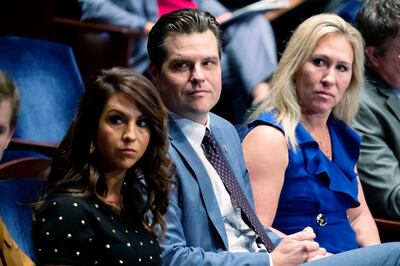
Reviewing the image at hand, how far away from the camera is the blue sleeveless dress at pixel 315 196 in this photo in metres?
2.53

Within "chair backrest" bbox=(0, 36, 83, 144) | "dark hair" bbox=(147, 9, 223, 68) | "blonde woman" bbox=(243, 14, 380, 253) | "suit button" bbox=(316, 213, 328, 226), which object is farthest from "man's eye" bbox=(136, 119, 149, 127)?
"chair backrest" bbox=(0, 36, 83, 144)

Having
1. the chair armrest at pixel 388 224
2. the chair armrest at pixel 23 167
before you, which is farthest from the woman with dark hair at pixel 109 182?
the chair armrest at pixel 388 224

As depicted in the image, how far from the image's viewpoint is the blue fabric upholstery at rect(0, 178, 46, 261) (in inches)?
80.4

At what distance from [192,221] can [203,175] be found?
0.39 ft

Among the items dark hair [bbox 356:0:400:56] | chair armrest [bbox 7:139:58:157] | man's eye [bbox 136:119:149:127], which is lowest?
chair armrest [bbox 7:139:58:157]

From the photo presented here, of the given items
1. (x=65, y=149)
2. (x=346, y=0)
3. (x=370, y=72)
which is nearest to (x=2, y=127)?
(x=65, y=149)

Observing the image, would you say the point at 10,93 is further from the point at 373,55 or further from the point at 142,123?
the point at 373,55

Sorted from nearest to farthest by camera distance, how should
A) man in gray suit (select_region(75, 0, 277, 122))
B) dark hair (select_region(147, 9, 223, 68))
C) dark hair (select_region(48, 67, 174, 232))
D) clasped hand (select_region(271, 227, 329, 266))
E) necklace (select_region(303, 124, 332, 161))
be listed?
dark hair (select_region(48, 67, 174, 232)) < clasped hand (select_region(271, 227, 329, 266)) < dark hair (select_region(147, 9, 223, 68)) < necklace (select_region(303, 124, 332, 161)) < man in gray suit (select_region(75, 0, 277, 122))

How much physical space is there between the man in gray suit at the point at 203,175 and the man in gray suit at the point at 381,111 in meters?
0.63

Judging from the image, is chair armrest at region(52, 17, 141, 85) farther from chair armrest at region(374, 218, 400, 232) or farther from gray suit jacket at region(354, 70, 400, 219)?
chair armrest at region(374, 218, 400, 232)

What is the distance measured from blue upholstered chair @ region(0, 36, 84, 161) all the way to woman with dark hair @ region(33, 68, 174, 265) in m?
1.05

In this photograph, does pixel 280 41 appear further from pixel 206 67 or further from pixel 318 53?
pixel 206 67

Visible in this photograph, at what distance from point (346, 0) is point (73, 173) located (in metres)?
1.78

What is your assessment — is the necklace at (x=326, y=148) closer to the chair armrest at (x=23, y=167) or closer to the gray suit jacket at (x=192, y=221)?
the gray suit jacket at (x=192, y=221)
